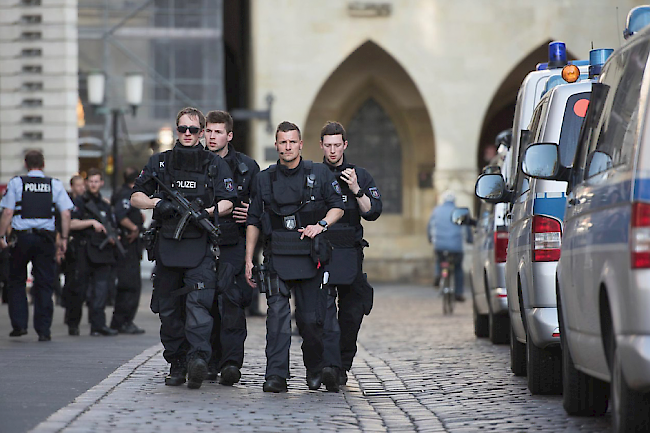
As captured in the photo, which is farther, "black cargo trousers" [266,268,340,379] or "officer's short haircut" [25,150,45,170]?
"officer's short haircut" [25,150,45,170]

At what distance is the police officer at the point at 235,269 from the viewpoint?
9.34 m

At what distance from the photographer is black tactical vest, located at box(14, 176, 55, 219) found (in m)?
13.5

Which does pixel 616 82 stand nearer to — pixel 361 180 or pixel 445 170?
pixel 361 180

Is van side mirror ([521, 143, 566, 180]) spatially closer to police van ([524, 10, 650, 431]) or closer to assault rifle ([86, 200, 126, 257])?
police van ([524, 10, 650, 431])

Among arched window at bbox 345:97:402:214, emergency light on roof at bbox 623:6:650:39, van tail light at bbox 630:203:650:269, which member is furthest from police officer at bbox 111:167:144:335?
arched window at bbox 345:97:402:214

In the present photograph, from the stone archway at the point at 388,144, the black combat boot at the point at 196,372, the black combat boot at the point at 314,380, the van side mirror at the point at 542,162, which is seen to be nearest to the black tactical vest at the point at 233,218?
the black combat boot at the point at 196,372

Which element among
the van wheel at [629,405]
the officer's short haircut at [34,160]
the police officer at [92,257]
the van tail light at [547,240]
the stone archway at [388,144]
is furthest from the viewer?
the stone archway at [388,144]

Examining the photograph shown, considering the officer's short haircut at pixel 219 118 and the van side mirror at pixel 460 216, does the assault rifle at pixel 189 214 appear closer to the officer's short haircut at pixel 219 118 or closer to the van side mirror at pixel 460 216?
the officer's short haircut at pixel 219 118

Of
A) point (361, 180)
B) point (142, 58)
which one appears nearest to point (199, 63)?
point (142, 58)

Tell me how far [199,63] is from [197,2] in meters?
1.45

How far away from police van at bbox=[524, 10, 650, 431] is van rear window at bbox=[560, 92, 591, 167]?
0.89 m

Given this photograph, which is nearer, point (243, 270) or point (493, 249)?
point (243, 270)

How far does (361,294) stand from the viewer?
383 inches

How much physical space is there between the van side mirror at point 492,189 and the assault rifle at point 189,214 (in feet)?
7.68
